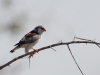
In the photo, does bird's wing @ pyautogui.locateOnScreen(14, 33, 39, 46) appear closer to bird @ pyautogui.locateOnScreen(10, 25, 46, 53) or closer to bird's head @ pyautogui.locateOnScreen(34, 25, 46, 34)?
bird @ pyautogui.locateOnScreen(10, 25, 46, 53)

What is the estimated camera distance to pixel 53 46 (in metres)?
3.25

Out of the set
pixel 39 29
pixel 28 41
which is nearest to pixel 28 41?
pixel 28 41

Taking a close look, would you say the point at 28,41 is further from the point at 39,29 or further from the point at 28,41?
the point at 39,29

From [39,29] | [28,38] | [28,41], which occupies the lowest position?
[28,41]

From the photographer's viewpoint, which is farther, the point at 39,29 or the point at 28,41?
the point at 39,29

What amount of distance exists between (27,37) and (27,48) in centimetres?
31

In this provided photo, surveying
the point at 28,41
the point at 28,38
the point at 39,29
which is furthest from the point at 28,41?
the point at 39,29

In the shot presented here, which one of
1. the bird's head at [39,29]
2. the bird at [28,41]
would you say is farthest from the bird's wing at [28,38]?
the bird's head at [39,29]

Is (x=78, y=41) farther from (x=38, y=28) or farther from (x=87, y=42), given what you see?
(x=38, y=28)

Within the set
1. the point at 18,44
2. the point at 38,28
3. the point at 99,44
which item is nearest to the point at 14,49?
the point at 18,44

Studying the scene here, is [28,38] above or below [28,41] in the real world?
above

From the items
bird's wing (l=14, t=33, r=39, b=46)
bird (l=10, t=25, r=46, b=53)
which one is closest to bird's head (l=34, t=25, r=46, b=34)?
bird (l=10, t=25, r=46, b=53)

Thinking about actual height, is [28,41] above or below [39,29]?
below

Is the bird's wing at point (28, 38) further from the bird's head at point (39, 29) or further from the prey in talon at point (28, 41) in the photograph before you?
the bird's head at point (39, 29)
